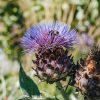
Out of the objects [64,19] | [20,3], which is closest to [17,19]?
[20,3]

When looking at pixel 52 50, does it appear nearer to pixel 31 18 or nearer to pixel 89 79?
pixel 89 79

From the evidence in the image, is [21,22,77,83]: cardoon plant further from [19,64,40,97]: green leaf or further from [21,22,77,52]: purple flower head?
[19,64,40,97]: green leaf

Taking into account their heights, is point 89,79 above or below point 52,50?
below

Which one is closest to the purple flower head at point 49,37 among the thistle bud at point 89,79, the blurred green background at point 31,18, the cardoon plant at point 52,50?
the cardoon plant at point 52,50

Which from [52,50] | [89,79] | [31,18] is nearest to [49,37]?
[52,50]

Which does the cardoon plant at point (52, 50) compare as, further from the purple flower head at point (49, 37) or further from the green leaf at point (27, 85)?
the green leaf at point (27, 85)

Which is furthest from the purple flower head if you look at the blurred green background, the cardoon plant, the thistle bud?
the blurred green background

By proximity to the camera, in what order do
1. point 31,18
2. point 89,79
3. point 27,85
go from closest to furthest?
point 89,79
point 27,85
point 31,18

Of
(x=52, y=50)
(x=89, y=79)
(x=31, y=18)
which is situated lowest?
(x=89, y=79)
